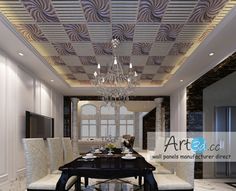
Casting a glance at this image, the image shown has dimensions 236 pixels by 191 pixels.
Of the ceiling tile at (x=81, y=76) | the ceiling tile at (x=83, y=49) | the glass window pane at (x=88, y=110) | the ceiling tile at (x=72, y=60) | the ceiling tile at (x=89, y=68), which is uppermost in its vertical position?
the ceiling tile at (x=83, y=49)

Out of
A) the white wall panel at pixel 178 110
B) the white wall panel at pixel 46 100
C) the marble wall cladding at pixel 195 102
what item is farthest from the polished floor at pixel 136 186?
the white wall panel at pixel 46 100

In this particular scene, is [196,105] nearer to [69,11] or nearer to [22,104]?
[22,104]

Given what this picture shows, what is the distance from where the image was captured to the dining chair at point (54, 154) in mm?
4379

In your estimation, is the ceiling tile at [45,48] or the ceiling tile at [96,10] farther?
the ceiling tile at [45,48]

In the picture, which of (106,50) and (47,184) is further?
(106,50)

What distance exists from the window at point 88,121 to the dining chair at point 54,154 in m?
12.5

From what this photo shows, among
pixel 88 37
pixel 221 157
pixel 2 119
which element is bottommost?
pixel 221 157

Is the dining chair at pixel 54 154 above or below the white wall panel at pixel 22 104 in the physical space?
below

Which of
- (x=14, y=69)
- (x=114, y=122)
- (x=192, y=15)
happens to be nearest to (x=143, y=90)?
(x=14, y=69)

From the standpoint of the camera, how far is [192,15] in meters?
3.73

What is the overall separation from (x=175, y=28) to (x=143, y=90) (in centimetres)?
509

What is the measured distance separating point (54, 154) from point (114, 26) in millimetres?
2197

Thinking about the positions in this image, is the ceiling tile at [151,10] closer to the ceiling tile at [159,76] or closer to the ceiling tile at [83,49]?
the ceiling tile at [83,49]

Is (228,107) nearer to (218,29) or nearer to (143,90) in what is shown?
(143,90)
